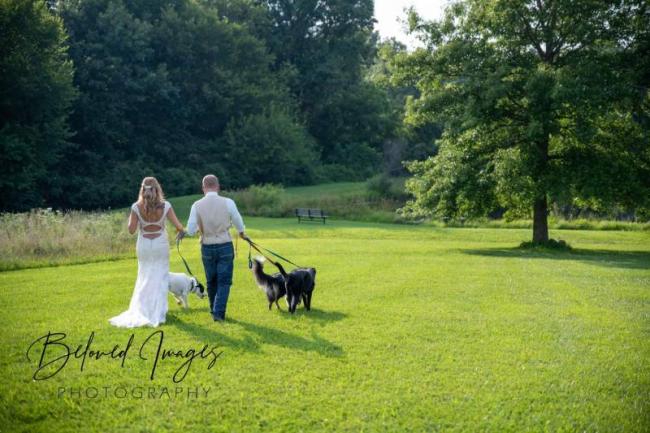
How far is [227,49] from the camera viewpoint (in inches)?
2272

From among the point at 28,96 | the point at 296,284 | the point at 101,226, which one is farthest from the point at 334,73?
the point at 296,284

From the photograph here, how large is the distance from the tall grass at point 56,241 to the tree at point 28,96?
19.9 m

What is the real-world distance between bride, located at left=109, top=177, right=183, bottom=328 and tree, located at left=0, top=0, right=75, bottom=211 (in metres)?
33.0

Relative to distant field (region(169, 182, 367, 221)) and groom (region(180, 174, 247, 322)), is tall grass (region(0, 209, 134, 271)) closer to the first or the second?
groom (region(180, 174, 247, 322))

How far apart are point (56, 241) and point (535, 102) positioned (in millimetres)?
17138

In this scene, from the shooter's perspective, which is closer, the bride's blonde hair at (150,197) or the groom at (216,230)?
the bride's blonde hair at (150,197)

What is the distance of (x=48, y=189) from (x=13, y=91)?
9.53m

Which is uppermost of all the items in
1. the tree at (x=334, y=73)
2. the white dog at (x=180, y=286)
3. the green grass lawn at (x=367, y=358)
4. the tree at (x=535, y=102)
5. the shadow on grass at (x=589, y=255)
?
the tree at (x=334, y=73)

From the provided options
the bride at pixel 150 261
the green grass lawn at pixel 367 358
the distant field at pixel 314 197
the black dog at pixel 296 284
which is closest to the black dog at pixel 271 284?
the black dog at pixel 296 284

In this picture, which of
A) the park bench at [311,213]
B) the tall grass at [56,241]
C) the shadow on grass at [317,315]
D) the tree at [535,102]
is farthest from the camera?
the park bench at [311,213]

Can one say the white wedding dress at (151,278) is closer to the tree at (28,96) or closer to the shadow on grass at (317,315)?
the shadow on grass at (317,315)

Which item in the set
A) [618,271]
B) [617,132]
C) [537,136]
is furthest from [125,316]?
[617,132]

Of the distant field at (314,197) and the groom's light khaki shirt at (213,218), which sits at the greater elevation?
the distant field at (314,197)

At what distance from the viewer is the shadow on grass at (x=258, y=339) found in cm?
776
